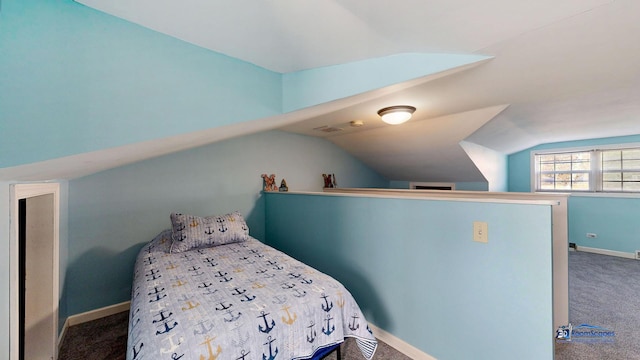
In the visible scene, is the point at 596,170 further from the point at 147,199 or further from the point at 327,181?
the point at 147,199

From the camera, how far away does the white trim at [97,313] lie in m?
2.18

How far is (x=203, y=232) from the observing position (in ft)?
7.23

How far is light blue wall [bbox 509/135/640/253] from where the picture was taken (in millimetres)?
3908

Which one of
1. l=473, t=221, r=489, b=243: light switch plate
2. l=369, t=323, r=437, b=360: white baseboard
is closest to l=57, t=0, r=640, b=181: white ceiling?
l=473, t=221, r=489, b=243: light switch plate

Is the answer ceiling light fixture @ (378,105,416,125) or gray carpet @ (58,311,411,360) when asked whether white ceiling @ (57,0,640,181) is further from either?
gray carpet @ (58,311,411,360)

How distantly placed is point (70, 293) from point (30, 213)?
1.02 metres

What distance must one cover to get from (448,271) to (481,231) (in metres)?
0.34

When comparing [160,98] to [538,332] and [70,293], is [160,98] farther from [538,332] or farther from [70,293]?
[70,293]

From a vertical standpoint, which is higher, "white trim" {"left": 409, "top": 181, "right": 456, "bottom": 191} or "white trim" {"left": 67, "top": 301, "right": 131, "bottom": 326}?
"white trim" {"left": 409, "top": 181, "right": 456, "bottom": 191}

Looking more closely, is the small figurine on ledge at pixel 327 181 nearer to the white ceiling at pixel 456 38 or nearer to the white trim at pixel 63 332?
the white ceiling at pixel 456 38

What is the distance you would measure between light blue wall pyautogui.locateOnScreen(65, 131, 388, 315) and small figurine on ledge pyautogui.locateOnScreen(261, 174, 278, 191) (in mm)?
75

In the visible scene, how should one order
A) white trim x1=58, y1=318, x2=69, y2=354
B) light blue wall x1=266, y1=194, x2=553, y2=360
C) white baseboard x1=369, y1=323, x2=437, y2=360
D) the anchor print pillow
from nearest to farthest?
1. light blue wall x1=266, y1=194, x2=553, y2=360
2. white baseboard x1=369, y1=323, x2=437, y2=360
3. white trim x1=58, y1=318, x2=69, y2=354
4. the anchor print pillow

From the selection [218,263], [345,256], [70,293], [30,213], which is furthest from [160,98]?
[70,293]

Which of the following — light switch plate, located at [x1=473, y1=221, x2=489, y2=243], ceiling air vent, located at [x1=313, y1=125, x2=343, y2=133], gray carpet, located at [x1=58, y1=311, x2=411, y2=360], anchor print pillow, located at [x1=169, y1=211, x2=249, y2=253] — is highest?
ceiling air vent, located at [x1=313, y1=125, x2=343, y2=133]
